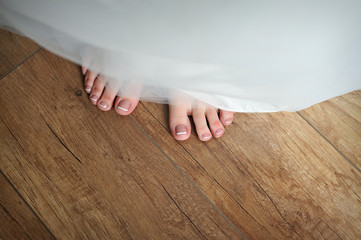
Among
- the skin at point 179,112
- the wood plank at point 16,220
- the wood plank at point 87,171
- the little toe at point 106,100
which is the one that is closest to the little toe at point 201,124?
the skin at point 179,112

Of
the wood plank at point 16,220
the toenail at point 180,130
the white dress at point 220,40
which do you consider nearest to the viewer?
the white dress at point 220,40

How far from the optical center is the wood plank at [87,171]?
698 mm

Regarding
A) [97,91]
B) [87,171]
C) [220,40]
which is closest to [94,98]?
[97,91]

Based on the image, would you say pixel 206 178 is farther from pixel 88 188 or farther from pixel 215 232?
pixel 88 188

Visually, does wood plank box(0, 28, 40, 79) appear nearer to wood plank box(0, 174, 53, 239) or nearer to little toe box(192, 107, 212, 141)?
wood plank box(0, 174, 53, 239)

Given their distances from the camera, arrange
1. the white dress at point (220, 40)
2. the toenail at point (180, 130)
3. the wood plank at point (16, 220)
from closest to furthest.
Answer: the white dress at point (220, 40)
the wood plank at point (16, 220)
the toenail at point (180, 130)

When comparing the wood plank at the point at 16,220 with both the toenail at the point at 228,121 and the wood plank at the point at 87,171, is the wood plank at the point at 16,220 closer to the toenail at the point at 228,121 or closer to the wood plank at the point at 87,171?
the wood plank at the point at 87,171

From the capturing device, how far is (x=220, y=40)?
0.48 m

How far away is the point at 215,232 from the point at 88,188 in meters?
0.32

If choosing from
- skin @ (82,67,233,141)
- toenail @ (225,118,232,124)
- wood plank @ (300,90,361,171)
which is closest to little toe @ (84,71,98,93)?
skin @ (82,67,233,141)

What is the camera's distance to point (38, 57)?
33.8 inches

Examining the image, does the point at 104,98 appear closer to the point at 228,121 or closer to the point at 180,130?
the point at 180,130

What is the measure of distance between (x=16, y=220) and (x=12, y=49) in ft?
1.55

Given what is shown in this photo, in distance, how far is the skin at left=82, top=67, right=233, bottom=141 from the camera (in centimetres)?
78
